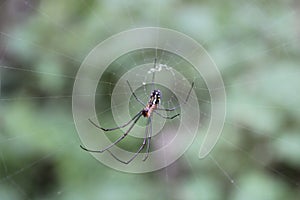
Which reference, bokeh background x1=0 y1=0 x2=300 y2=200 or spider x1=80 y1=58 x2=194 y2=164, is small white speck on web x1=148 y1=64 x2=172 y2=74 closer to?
spider x1=80 y1=58 x2=194 y2=164

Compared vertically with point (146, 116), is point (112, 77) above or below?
above

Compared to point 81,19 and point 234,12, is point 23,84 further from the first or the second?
point 234,12

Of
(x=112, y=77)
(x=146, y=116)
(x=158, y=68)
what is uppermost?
(x=158, y=68)

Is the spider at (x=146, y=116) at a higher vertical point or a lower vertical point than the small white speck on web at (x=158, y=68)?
lower

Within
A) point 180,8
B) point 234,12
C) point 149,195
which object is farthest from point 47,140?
point 234,12

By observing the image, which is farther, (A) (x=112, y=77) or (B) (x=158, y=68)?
(B) (x=158, y=68)

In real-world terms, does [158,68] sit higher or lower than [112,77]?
higher

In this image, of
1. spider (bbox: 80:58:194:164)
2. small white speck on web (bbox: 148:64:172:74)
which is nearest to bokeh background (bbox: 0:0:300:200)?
spider (bbox: 80:58:194:164)

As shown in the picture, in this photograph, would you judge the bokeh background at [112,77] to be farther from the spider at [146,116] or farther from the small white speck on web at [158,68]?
the small white speck on web at [158,68]

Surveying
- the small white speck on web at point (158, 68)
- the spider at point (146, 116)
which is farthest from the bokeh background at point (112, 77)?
the small white speck on web at point (158, 68)
